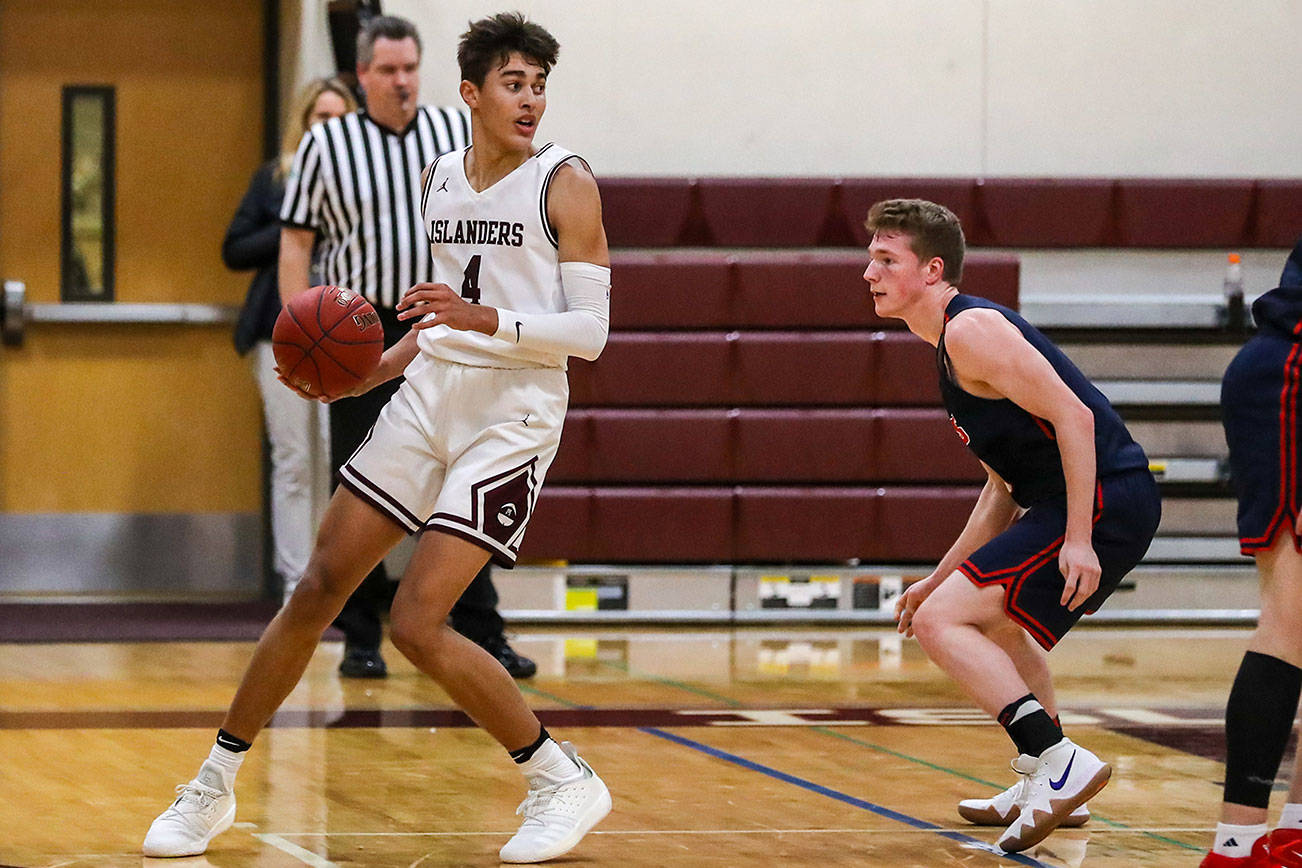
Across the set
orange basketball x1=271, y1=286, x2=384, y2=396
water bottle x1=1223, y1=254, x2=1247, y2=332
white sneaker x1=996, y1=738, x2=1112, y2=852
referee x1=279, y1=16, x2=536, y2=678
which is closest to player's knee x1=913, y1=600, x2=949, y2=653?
white sneaker x1=996, y1=738, x2=1112, y2=852

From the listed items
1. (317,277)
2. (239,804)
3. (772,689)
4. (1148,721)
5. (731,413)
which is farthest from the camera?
(731,413)

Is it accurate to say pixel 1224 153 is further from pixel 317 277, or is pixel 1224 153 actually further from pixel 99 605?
pixel 99 605

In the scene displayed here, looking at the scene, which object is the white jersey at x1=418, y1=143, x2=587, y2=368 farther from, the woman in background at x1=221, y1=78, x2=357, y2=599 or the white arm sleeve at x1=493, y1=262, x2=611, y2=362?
the woman in background at x1=221, y1=78, x2=357, y2=599

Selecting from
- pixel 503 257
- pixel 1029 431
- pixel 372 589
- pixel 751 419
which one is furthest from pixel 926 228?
pixel 751 419

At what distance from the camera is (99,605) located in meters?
7.58

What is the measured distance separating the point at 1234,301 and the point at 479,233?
502 cm

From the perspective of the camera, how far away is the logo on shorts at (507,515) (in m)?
3.30

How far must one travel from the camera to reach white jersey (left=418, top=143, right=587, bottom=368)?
132 inches

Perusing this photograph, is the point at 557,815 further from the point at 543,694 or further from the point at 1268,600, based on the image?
the point at 543,694

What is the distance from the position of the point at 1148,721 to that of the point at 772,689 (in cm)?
118

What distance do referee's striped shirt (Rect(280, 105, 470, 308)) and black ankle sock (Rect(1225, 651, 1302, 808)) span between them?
9.81 feet

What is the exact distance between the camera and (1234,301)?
755cm

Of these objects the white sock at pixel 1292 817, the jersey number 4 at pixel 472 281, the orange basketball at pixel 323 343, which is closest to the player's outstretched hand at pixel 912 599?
the white sock at pixel 1292 817

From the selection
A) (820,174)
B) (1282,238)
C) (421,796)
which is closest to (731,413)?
(820,174)
